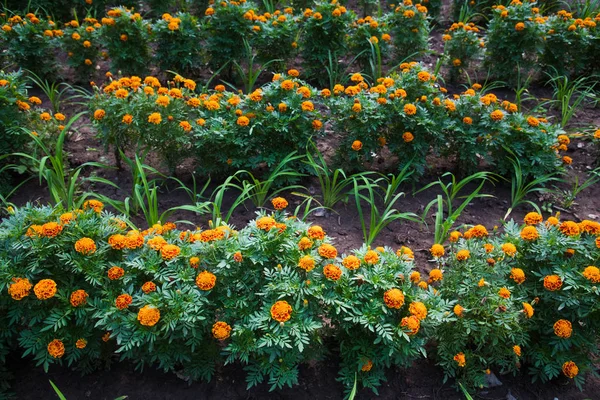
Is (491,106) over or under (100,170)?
over

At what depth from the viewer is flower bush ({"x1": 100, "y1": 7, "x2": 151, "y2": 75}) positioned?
4.15 metres

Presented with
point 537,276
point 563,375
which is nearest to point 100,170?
point 537,276

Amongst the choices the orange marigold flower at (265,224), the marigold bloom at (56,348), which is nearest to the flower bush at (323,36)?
the orange marigold flower at (265,224)

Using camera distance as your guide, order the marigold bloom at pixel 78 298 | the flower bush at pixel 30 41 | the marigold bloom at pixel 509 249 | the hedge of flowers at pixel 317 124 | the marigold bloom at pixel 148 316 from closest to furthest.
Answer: the marigold bloom at pixel 148 316, the marigold bloom at pixel 78 298, the marigold bloom at pixel 509 249, the hedge of flowers at pixel 317 124, the flower bush at pixel 30 41

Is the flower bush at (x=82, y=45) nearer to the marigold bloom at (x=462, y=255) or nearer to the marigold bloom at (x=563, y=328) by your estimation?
the marigold bloom at (x=462, y=255)

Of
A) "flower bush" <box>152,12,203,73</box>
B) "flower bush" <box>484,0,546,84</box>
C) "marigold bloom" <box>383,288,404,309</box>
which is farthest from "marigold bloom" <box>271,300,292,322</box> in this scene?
"flower bush" <box>484,0,546,84</box>

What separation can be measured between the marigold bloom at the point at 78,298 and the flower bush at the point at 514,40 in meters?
4.07

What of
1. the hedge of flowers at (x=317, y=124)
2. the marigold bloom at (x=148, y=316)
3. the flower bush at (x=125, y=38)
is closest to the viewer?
the marigold bloom at (x=148, y=316)

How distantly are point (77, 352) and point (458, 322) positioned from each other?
171 centimetres

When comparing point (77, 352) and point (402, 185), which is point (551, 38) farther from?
point (77, 352)

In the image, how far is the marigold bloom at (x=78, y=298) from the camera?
2006 mm

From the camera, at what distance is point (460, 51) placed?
4.54m

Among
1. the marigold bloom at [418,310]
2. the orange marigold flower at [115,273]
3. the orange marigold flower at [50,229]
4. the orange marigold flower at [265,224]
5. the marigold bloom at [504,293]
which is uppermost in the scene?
the orange marigold flower at [50,229]

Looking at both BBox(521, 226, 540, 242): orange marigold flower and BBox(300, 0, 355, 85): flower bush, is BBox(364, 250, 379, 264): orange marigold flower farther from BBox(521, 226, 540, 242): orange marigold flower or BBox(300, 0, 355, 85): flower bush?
BBox(300, 0, 355, 85): flower bush
